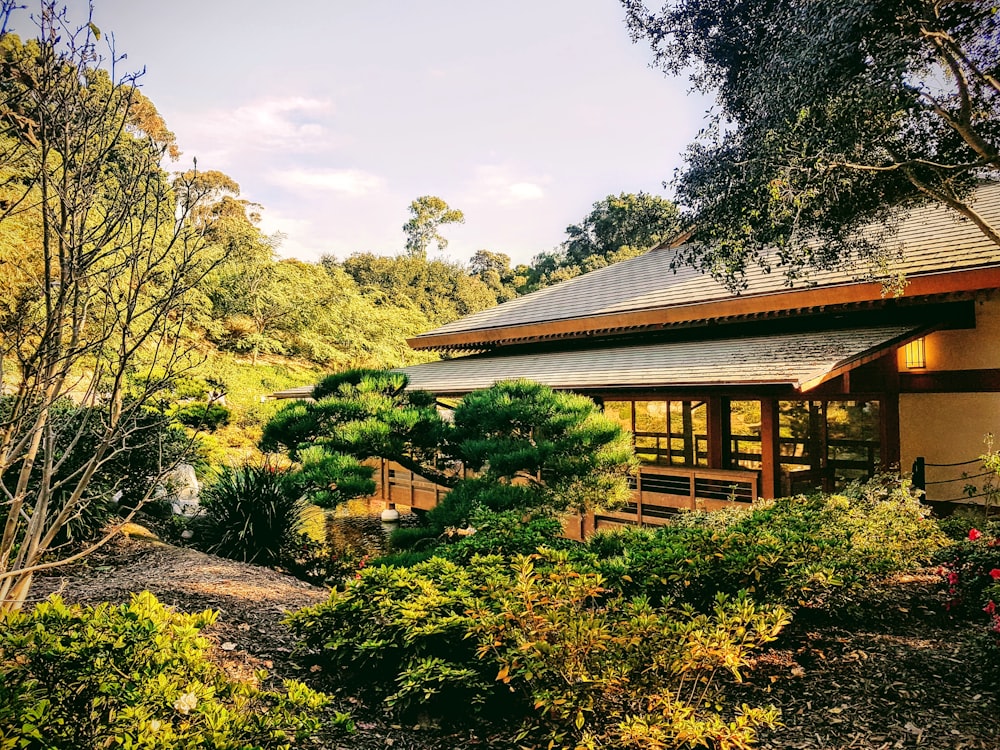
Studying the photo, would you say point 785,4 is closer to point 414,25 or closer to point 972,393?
point 414,25

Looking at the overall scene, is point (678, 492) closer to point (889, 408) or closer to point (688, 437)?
point (688, 437)

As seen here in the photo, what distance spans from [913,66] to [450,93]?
9.65 meters

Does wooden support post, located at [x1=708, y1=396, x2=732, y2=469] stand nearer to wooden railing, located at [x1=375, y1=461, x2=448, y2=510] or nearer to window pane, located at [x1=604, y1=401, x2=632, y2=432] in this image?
window pane, located at [x1=604, y1=401, x2=632, y2=432]

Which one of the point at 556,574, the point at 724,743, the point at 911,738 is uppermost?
the point at 556,574

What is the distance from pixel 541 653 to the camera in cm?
258

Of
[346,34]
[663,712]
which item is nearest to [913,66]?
[663,712]

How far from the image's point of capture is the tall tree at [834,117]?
17.5ft

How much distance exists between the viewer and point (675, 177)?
7.40 m

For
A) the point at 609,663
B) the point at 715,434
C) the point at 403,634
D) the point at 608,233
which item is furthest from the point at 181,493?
the point at 608,233

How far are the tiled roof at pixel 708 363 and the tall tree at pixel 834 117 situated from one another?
3.58ft

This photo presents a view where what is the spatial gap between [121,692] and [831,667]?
3593mm

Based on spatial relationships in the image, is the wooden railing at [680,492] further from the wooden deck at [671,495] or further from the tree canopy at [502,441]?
the tree canopy at [502,441]

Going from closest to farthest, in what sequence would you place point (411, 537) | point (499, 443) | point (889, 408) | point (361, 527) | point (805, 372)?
1. point (499, 443)
2. point (411, 537)
3. point (805, 372)
4. point (889, 408)
5. point (361, 527)

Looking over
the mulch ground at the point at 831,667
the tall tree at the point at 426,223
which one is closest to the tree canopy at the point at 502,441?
the mulch ground at the point at 831,667
